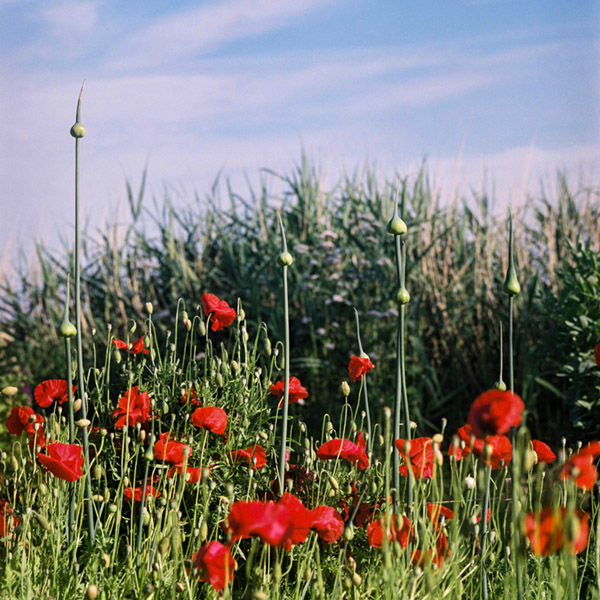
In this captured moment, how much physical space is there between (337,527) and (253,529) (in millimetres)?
522

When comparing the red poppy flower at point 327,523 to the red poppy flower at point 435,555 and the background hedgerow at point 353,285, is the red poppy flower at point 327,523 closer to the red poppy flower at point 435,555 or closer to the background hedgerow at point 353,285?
the red poppy flower at point 435,555

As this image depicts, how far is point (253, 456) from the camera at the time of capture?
188 cm

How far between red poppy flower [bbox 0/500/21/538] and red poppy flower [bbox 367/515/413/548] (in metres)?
0.88

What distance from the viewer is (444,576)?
1.68 meters

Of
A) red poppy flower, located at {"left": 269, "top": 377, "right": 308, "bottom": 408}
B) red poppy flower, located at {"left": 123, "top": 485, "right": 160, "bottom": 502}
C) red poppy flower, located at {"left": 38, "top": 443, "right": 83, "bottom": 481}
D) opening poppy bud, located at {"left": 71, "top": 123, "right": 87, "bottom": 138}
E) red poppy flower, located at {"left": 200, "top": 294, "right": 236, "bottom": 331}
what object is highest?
opening poppy bud, located at {"left": 71, "top": 123, "right": 87, "bottom": 138}

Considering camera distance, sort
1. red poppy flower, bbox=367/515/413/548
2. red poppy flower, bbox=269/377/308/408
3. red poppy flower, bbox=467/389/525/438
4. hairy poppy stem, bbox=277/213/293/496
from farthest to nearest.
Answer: red poppy flower, bbox=269/377/308/408, hairy poppy stem, bbox=277/213/293/496, red poppy flower, bbox=367/515/413/548, red poppy flower, bbox=467/389/525/438

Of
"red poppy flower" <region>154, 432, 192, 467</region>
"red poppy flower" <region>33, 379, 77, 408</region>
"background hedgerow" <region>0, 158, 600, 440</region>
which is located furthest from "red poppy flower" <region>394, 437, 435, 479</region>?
"background hedgerow" <region>0, 158, 600, 440</region>

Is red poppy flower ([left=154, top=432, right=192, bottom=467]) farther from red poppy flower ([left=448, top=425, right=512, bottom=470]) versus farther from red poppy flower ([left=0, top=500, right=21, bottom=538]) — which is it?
red poppy flower ([left=448, top=425, right=512, bottom=470])

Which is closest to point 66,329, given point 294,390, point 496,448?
point 294,390

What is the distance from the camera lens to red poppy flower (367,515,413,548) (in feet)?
4.68

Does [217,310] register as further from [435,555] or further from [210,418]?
[435,555]

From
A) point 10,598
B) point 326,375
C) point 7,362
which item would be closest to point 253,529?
point 10,598

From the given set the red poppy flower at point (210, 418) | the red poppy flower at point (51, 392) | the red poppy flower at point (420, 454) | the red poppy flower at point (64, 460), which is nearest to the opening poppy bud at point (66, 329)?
the red poppy flower at point (64, 460)

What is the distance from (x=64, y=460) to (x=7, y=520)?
438 millimetres
